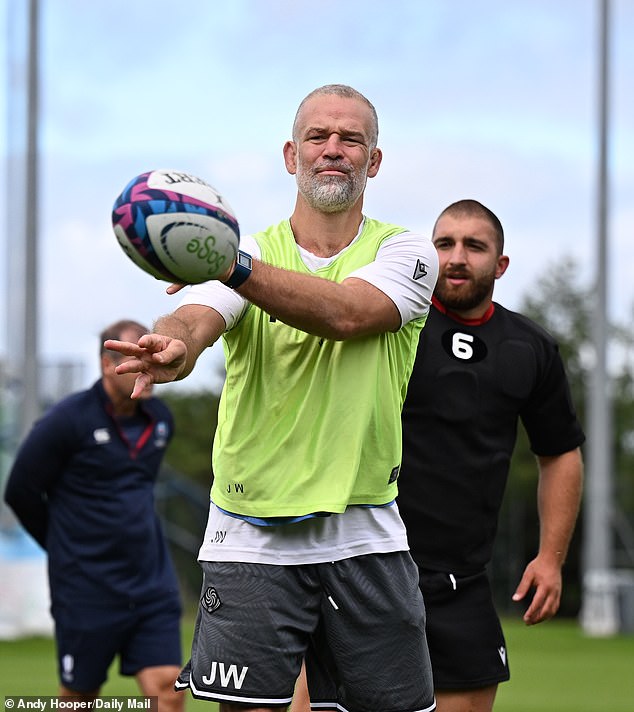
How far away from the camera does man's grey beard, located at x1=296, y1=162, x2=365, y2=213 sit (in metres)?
4.47

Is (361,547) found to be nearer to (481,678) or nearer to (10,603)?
(481,678)

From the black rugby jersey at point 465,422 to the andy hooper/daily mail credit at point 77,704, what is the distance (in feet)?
7.49

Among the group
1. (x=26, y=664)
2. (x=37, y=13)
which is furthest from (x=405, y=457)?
(x=37, y=13)

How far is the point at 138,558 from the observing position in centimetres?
750

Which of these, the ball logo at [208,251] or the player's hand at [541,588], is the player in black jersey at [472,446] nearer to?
the player's hand at [541,588]

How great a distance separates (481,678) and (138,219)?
105 inches

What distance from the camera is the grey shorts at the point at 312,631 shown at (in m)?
4.36

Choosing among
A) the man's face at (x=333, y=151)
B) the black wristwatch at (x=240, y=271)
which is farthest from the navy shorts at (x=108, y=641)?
the black wristwatch at (x=240, y=271)

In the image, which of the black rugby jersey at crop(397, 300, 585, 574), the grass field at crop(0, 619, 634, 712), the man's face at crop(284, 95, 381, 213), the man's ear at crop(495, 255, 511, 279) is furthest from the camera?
the grass field at crop(0, 619, 634, 712)

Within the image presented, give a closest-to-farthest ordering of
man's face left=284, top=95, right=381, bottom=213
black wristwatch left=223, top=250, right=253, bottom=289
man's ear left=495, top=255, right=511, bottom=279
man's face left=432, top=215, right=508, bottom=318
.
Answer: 1. black wristwatch left=223, top=250, right=253, bottom=289
2. man's face left=284, top=95, right=381, bottom=213
3. man's face left=432, top=215, right=508, bottom=318
4. man's ear left=495, top=255, right=511, bottom=279

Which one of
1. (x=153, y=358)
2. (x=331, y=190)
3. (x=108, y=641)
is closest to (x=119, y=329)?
(x=108, y=641)

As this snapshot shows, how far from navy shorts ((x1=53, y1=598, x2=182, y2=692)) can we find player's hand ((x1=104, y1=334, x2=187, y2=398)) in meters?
3.65

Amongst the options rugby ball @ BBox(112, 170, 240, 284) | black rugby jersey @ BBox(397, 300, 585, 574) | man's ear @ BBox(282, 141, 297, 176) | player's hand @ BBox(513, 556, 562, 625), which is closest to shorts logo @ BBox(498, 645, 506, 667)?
player's hand @ BBox(513, 556, 562, 625)

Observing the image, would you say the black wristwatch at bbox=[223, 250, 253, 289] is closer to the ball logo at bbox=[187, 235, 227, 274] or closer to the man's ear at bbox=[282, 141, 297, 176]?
the ball logo at bbox=[187, 235, 227, 274]
